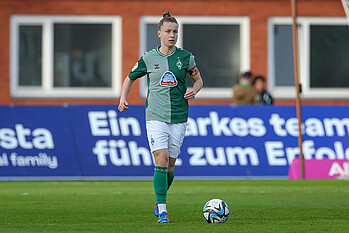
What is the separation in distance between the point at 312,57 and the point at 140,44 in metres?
5.06

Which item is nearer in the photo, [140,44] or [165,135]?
[165,135]

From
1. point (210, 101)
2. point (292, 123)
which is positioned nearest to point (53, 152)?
point (292, 123)

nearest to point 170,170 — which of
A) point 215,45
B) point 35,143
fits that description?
point 35,143

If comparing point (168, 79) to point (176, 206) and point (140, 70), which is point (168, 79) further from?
point (176, 206)

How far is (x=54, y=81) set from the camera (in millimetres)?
27312

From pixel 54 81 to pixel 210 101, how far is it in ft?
14.3

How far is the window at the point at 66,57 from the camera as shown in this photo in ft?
88.7

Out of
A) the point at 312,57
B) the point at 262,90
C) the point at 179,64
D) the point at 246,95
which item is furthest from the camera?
the point at 312,57

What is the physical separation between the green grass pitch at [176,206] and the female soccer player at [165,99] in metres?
0.62

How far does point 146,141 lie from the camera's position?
1966cm

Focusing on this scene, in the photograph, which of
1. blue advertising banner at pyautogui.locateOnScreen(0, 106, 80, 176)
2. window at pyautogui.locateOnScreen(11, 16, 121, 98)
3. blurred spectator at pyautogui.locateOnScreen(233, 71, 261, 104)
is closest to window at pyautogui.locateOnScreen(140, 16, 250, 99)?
window at pyautogui.locateOnScreen(11, 16, 121, 98)

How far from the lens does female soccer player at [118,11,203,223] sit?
1038 cm

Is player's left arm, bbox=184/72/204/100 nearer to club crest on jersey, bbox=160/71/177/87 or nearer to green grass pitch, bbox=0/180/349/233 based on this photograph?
club crest on jersey, bbox=160/71/177/87

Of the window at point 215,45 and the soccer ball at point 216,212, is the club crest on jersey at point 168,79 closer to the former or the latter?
the soccer ball at point 216,212
